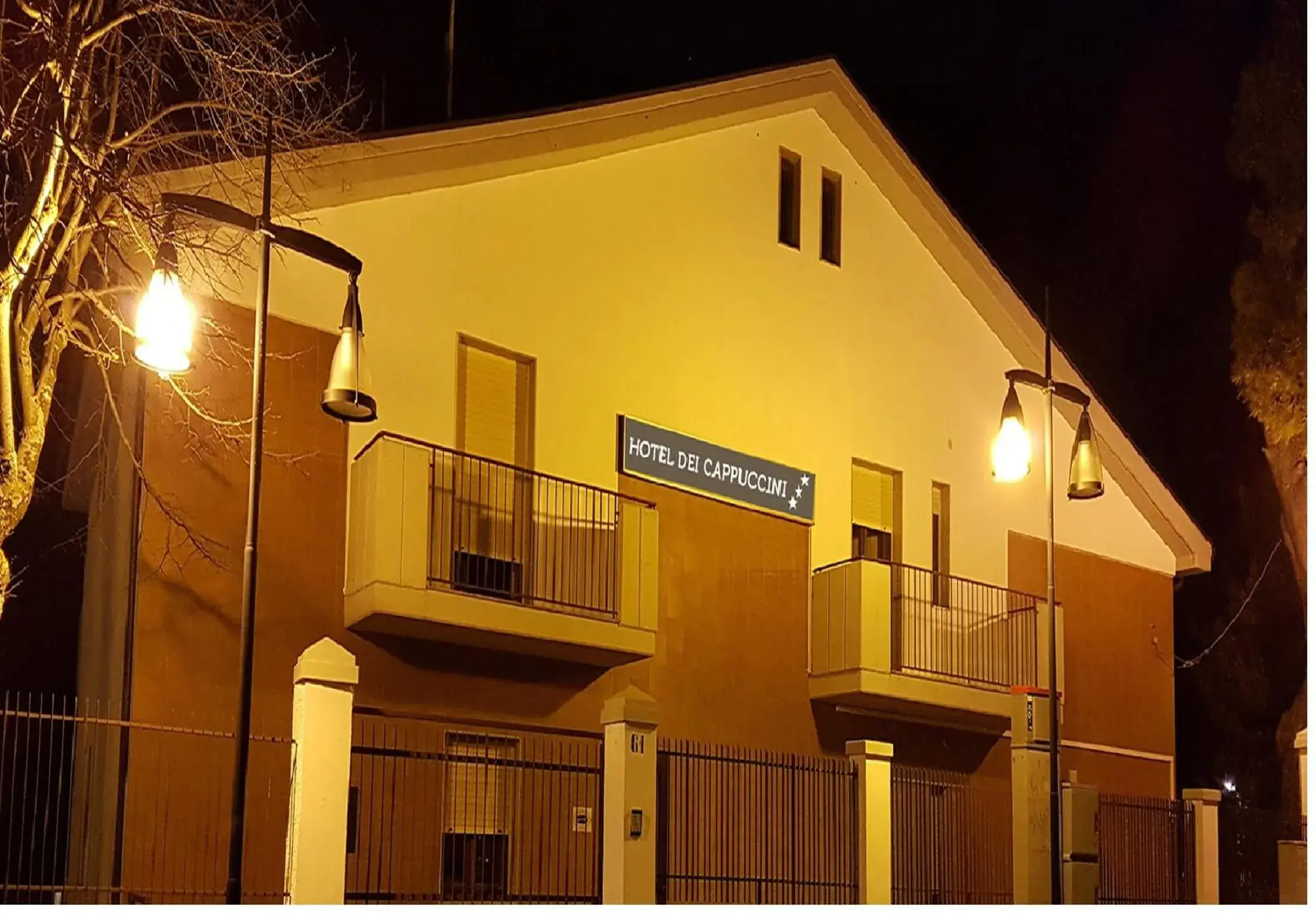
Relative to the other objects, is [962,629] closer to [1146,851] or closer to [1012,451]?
[1146,851]

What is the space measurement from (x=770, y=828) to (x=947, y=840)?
8.61 ft

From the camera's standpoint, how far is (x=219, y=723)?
1398 centimetres

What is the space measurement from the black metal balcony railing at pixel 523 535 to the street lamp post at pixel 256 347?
3.87 meters

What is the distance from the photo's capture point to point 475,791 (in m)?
15.3

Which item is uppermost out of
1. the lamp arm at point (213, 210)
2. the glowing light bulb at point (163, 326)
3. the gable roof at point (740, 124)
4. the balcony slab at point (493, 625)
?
the gable roof at point (740, 124)

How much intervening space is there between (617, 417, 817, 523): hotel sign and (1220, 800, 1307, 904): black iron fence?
7376mm

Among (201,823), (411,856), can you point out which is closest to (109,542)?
(201,823)

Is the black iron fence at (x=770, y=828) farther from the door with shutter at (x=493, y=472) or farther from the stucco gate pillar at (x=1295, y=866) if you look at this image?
the stucco gate pillar at (x=1295, y=866)

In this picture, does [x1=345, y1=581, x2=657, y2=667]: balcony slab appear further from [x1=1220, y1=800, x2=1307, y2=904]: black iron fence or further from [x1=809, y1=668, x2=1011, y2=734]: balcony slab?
[x1=1220, y1=800, x2=1307, y2=904]: black iron fence

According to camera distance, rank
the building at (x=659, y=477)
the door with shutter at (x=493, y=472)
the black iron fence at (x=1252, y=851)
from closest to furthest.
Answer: the building at (x=659, y=477) < the door with shutter at (x=493, y=472) < the black iron fence at (x=1252, y=851)

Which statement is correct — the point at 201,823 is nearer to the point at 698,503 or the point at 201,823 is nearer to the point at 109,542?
the point at 109,542

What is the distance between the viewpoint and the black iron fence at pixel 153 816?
13.0 metres

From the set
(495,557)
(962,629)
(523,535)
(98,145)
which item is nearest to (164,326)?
(98,145)

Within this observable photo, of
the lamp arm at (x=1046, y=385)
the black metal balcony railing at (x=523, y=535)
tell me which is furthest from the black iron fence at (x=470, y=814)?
the lamp arm at (x=1046, y=385)
